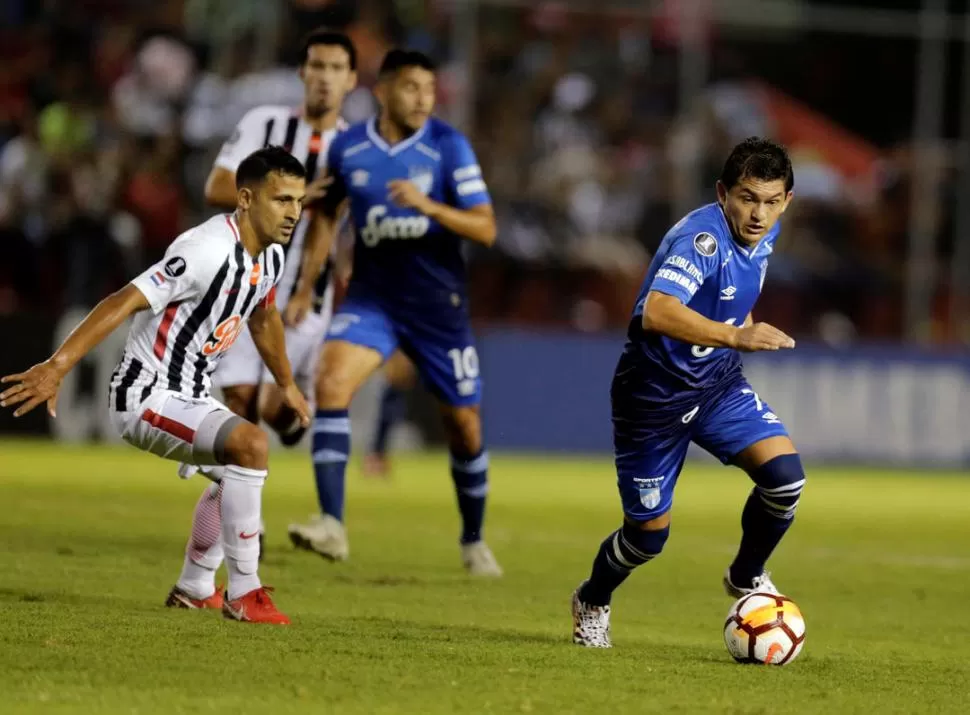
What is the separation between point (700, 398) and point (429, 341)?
2.84m

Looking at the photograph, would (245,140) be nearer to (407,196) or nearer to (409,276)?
(409,276)

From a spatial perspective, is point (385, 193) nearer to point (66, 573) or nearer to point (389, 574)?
point (389, 574)

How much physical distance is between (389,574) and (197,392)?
228 cm

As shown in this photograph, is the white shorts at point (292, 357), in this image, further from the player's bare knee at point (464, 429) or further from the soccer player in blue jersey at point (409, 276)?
the player's bare knee at point (464, 429)

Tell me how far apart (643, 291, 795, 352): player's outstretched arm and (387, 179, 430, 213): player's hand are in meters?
2.50

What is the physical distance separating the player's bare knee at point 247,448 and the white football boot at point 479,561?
278cm

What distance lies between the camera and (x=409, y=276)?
9.66 meters

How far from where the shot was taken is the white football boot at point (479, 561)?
942 centimetres

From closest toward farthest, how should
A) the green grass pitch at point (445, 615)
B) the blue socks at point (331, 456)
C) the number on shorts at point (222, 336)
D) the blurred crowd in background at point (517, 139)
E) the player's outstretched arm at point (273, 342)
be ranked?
the green grass pitch at point (445, 615) → the number on shorts at point (222, 336) → the player's outstretched arm at point (273, 342) → the blue socks at point (331, 456) → the blurred crowd in background at point (517, 139)

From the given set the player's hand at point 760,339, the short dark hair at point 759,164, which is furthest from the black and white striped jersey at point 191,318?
the player's hand at point 760,339

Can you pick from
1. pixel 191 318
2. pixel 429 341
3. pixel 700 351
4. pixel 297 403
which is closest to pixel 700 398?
pixel 700 351

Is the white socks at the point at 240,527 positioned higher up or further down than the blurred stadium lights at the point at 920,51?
further down

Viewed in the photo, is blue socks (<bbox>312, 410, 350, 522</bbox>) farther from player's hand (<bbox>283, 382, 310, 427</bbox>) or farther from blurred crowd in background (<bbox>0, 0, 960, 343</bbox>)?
blurred crowd in background (<bbox>0, 0, 960, 343</bbox>)

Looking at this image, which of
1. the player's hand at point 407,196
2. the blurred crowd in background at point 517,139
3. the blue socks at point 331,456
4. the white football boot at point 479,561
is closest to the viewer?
the player's hand at point 407,196
